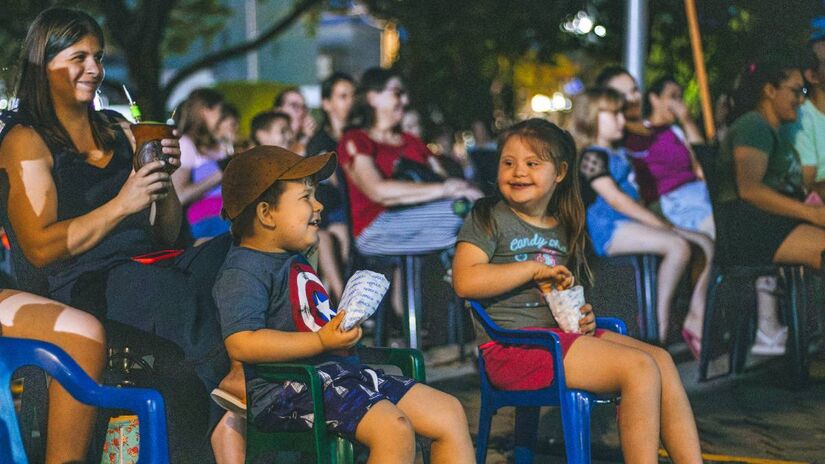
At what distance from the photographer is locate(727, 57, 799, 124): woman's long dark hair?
6371mm

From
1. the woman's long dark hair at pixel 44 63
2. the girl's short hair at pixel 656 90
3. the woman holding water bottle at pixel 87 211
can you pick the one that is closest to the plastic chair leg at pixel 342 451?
the woman holding water bottle at pixel 87 211

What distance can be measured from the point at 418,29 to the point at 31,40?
1269cm

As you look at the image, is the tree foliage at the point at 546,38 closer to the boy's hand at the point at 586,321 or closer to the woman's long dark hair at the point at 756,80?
the woman's long dark hair at the point at 756,80

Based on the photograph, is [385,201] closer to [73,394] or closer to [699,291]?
[699,291]

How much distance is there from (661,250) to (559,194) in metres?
2.76

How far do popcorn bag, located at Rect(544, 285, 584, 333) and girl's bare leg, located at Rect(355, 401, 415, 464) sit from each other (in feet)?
2.98

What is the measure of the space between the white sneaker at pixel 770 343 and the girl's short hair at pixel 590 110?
Answer: 1.65 m

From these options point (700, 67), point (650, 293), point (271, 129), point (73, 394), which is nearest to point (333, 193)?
point (271, 129)

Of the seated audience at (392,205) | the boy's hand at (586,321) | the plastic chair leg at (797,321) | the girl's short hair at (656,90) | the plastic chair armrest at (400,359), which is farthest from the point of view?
the girl's short hair at (656,90)

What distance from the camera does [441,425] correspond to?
3293 millimetres

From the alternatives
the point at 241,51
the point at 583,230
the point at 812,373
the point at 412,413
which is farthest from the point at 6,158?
the point at 241,51

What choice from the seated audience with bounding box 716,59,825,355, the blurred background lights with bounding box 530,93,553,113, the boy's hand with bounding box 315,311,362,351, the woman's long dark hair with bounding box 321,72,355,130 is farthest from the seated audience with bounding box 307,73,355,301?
the blurred background lights with bounding box 530,93,553,113

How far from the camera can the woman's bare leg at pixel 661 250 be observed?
6.84 meters

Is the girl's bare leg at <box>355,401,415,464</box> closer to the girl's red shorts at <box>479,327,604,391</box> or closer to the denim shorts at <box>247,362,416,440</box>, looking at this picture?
the denim shorts at <box>247,362,416,440</box>
